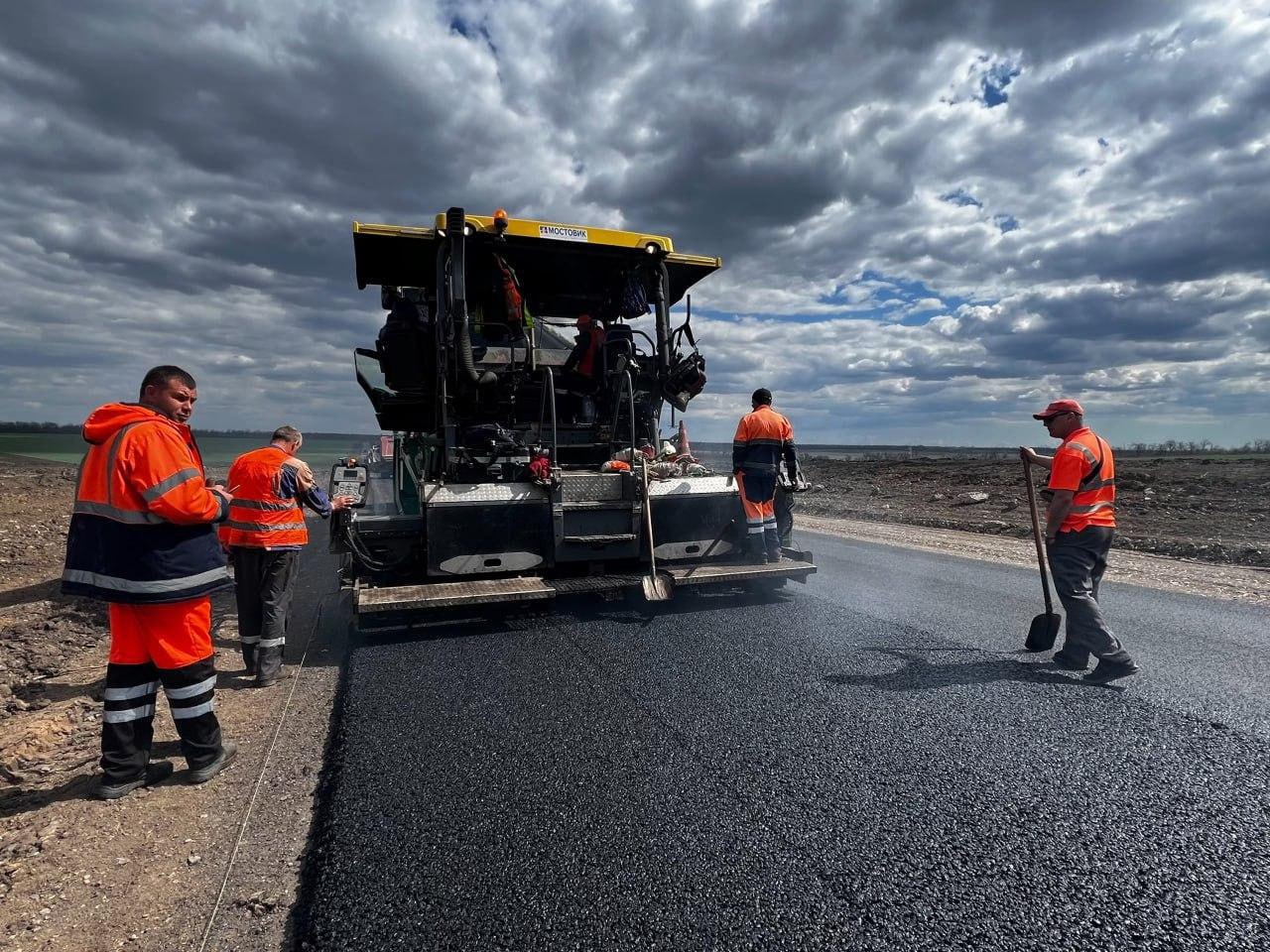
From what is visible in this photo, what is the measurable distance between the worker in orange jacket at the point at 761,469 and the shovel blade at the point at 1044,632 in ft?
6.57

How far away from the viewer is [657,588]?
4.98 m

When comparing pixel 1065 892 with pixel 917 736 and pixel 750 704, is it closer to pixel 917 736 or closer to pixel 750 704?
pixel 917 736

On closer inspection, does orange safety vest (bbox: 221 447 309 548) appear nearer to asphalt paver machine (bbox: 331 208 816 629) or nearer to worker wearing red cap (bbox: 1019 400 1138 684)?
asphalt paver machine (bbox: 331 208 816 629)

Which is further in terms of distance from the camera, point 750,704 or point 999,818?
point 750,704

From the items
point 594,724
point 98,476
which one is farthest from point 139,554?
point 594,724

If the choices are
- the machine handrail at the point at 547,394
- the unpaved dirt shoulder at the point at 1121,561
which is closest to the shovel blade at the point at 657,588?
the machine handrail at the point at 547,394

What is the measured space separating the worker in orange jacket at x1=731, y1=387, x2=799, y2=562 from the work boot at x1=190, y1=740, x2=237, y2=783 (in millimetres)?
3840

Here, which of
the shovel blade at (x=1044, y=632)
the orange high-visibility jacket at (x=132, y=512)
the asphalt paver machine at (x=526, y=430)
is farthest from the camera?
the asphalt paver machine at (x=526, y=430)

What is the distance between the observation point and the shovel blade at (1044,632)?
13.1 ft

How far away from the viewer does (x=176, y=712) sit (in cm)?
270

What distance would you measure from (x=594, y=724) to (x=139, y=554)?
1956mm

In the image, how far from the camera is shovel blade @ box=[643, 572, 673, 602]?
491 cm

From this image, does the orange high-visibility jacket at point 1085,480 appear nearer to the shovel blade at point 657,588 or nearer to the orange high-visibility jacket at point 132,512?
the shovel blade at point 657,588

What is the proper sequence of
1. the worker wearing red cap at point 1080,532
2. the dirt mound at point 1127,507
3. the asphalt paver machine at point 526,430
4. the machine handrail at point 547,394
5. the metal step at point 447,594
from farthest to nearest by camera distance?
the dirt mound at point 1127,507 → the machine handrail at point 547,394 → the asphalt paver machine at point 526,430 → the metal step at point 447,594 → the worker wearing red cap at point 1080,532
